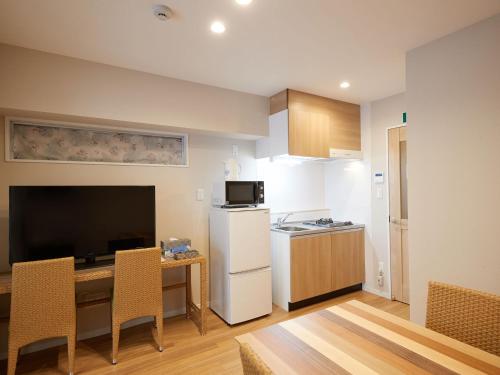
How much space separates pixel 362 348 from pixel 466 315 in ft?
1.99

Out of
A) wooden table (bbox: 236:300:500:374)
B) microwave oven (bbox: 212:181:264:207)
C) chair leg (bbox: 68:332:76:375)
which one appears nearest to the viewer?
wooden table (bbox: 236:300:500:374)

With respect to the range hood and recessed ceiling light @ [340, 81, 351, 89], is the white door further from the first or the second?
recessed ceiling light @ [340, 81, 351, 89]

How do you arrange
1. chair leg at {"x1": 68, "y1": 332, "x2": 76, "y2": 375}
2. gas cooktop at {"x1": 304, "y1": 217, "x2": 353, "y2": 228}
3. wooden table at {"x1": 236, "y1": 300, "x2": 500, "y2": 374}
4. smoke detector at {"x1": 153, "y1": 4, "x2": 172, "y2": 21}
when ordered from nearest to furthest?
wooden table at {"x1": 236, "y1": 300, "x2": 500, "y2": 374}
smoke detector at {"x1": 153, "y1": 4, "x2": 172, "y2": 21}
chair leg at {"x1": 68, "y1": 332, "x2": 76, "y2": 375}
gas cooktop at {"x1": 304, "y1": 217, "x2": 353, "y2": 228}

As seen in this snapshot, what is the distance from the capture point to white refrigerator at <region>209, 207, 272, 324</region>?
2918mm

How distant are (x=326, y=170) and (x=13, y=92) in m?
3.75

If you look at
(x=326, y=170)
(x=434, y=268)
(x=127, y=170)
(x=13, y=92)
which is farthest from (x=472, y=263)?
(x=13, y=92)

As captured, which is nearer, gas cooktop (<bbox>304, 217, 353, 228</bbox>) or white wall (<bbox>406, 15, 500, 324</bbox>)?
white wall (<bbox>406, 15, 500, 324</bbox>)

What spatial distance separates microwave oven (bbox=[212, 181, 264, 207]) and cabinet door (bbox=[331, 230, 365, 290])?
1140 mm

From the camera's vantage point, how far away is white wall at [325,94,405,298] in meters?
3.60

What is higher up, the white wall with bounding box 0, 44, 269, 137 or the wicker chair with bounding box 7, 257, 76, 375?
the white wall with bounding box 0, 44, 269, 137

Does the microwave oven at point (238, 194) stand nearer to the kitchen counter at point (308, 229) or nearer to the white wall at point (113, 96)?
the kitchen counter at point (308, 229)

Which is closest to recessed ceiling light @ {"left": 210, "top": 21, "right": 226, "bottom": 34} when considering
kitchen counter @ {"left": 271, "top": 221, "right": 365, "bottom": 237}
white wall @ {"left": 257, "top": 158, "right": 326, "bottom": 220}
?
white wall @ {"left": 257, "top": 158, "right": 326, "bottom": 220}

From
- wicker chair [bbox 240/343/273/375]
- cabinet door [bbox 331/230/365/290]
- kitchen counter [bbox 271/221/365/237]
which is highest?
kitchen counter [bbox 271/221/365/237]

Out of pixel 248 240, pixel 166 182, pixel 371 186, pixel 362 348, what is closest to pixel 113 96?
pixel 166 182
